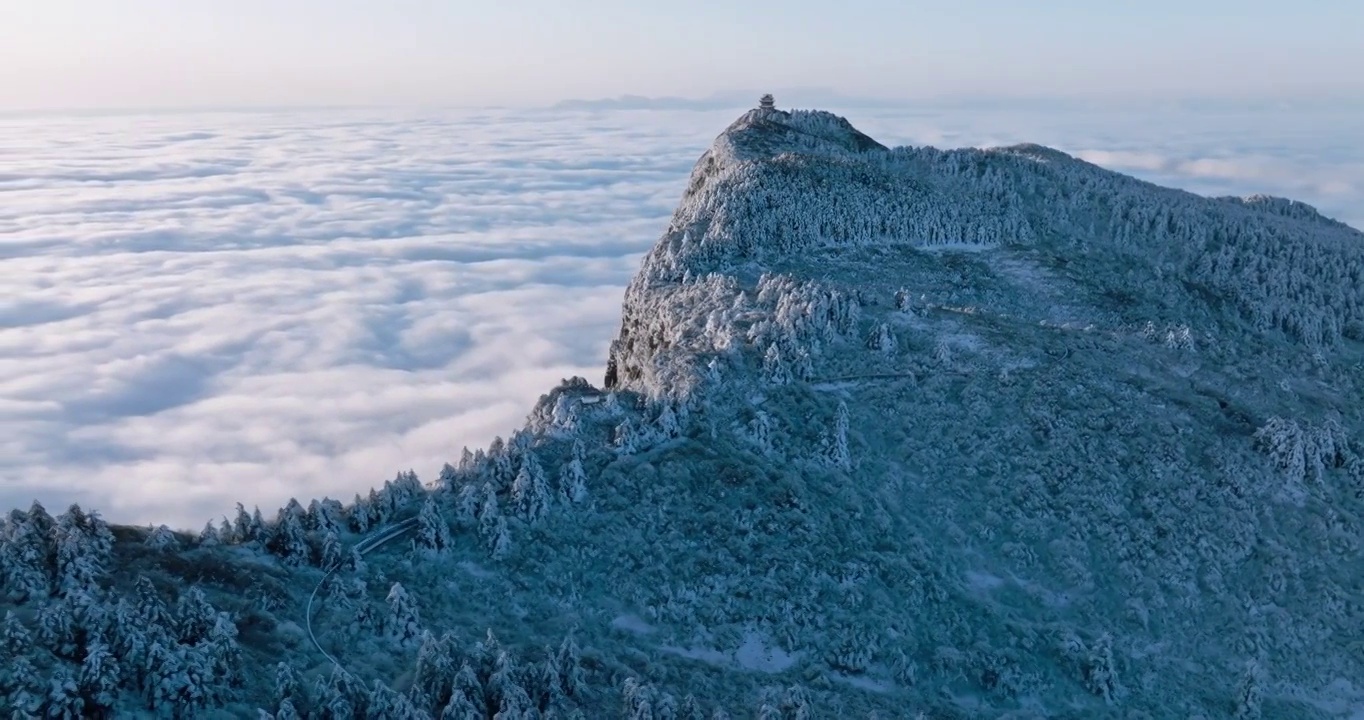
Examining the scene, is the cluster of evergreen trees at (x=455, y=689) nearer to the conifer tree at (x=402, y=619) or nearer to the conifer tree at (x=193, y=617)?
the conifer tree at (x=402, y=619)

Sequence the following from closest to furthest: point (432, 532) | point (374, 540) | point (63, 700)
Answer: point (63, 700)
point (432, 532)
point (374, 540)

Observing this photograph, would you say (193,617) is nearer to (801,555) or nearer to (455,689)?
(455,689)

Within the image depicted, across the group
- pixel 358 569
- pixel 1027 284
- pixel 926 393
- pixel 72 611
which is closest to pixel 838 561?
pixel 926 393

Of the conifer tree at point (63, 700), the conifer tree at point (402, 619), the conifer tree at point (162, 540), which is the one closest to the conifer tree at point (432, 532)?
the conifer tree at point (402, 619)

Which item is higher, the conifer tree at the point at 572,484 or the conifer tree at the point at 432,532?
the conifer tree at the point at 572,484

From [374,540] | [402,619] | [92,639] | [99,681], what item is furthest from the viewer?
[374,540]

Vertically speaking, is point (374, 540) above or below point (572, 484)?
below

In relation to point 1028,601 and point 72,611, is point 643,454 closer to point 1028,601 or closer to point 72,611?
point 1028,601

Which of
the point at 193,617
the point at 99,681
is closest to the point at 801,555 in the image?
the point at 193,617
